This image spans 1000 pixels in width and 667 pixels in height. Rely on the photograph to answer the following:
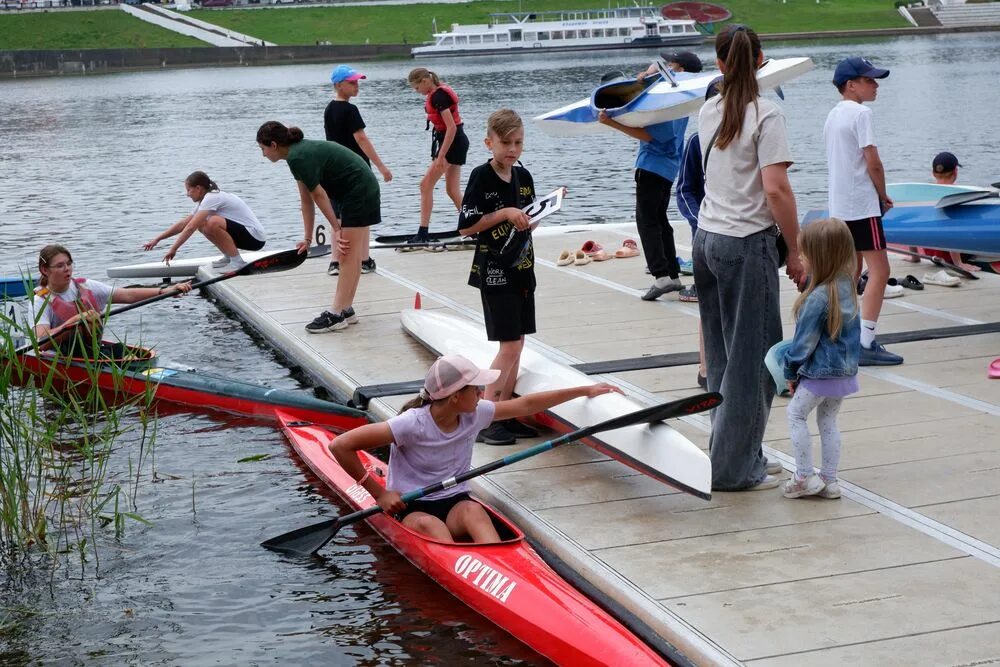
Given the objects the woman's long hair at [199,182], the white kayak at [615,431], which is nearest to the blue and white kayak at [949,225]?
the white kayak at [615,431]

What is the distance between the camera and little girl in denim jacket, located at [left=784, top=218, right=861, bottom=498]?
19.7 ft

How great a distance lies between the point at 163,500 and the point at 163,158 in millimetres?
26898

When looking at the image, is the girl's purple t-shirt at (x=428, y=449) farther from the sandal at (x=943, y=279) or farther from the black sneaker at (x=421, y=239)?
the black sneaker at (x=421, y=239)

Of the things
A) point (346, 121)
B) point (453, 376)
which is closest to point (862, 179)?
point (453, 376)

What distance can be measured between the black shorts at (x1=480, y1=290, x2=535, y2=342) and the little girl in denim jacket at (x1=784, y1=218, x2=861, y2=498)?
1.75 m

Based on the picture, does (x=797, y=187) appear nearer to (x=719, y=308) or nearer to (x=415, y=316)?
(x=415, y=316)

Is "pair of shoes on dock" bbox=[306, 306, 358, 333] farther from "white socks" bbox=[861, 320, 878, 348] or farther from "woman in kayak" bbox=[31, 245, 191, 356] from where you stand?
"white socks" bbox=[861, 320, 878, 348]

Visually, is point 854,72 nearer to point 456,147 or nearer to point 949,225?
point 949,225

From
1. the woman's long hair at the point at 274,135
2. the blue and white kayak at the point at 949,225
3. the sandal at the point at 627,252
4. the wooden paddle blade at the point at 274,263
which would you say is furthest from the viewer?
the sandal at the point at 627,252

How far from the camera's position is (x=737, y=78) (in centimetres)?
601

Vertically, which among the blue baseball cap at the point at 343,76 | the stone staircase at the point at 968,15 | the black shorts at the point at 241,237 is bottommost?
the black shorts at the point at 241,237

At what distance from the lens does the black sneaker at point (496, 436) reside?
7.61 metres

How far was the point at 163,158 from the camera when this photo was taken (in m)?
33.6

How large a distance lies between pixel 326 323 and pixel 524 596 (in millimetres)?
5452
